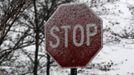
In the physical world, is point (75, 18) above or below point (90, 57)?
above

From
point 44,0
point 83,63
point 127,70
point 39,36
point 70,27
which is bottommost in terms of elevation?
point 127,70

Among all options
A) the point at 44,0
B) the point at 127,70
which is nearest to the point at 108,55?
the point at 127,70

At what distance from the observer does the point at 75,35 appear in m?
4.80

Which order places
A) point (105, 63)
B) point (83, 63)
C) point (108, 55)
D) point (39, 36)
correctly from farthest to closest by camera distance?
1. point (108, 55)
2. point (105, 63)
3. point (39, 36)
4. point (83, 63)

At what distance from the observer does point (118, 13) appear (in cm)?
1894

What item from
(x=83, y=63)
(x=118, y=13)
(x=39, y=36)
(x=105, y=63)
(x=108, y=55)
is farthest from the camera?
(x=108, y=55)

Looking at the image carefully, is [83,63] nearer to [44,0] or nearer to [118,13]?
[118,13]

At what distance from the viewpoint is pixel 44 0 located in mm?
21438

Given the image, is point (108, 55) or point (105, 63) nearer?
point (105, 63)

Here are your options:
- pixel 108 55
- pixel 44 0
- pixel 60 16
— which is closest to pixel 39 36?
pixel 44 0

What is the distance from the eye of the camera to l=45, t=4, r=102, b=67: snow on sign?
15.5 feet

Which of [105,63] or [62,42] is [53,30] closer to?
[62,42]

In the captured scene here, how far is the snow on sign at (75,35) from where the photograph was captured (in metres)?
4.73

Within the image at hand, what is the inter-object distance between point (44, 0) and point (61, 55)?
54.7ft
